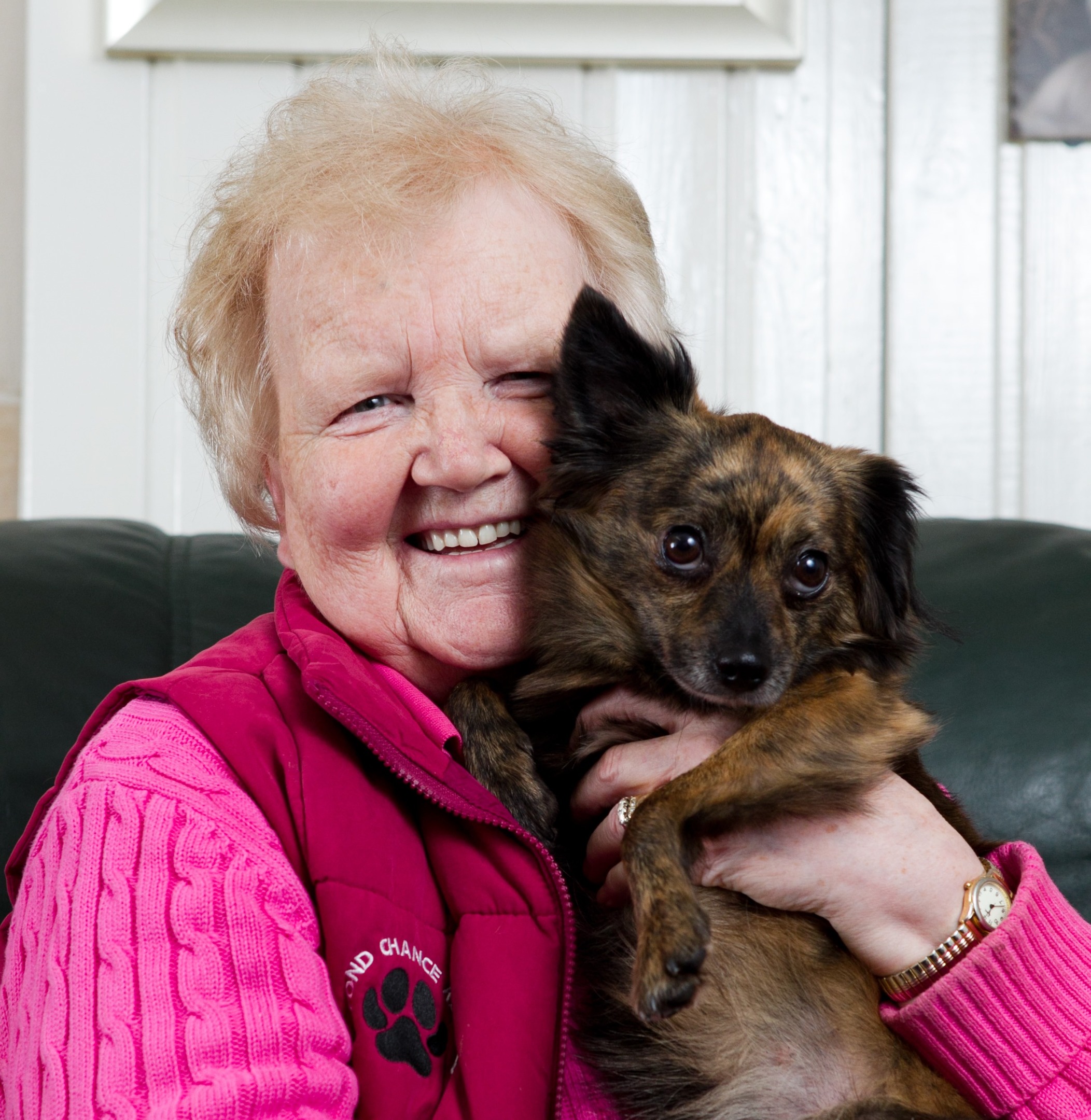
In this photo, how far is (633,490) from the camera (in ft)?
4.74

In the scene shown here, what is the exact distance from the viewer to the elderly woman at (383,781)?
0.96 m

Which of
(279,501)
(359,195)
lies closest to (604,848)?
(279,501)

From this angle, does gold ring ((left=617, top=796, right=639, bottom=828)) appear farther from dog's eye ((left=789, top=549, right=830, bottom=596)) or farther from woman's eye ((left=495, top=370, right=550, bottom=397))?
woman's eye ((left=495, top=370, right=550, bottom=397))

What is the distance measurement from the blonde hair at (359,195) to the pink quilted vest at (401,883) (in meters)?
0.44

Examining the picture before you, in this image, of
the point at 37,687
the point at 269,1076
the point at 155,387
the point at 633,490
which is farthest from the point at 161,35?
the point at 269,1076

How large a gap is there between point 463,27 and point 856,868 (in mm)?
2093

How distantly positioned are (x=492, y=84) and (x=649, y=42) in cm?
119

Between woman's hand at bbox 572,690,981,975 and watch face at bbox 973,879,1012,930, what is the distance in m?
0.02


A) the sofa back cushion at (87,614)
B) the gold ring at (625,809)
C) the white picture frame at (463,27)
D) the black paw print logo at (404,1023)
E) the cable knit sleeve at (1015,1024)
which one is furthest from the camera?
the white picture frame at (463,27)

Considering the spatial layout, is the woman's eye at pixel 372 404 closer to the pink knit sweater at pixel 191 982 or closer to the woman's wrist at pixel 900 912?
the pink knit sweater at pixel 191 982

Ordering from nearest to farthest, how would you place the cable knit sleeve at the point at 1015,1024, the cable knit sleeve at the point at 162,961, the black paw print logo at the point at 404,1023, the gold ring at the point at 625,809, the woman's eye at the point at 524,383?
the cable knit sleeve at the point at 162,961 → the black paw print logo at the point at 404,1023 → the cable knit sleeve at the point at 1015,1024 → the gold ring at the point at 625,809 → the woman's eye at the point at 524,383

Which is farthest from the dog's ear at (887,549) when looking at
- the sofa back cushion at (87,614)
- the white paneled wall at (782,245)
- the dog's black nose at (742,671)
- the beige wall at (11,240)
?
the beige wall at (11,240)

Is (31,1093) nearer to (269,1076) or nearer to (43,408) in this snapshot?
(269,1076)

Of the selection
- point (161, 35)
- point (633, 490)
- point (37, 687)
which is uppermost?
point (161, 35)
